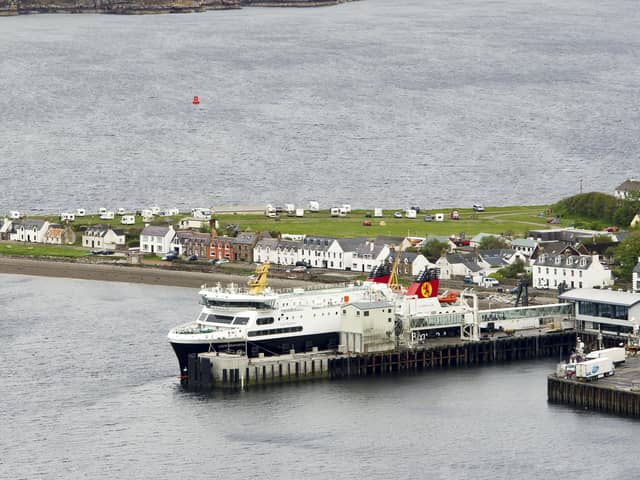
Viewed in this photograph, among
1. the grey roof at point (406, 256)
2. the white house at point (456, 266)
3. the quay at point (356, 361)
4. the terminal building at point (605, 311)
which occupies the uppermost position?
the grey roof at point (406, 256)

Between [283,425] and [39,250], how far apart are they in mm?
50825

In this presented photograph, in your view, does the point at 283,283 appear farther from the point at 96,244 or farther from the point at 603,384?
the point at 603,384

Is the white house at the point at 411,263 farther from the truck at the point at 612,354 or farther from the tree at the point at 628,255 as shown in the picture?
the truck at the point at 612,354

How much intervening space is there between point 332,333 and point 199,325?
6109 mm

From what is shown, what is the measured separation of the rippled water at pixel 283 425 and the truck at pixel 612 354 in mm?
2722

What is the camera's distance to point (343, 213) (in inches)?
5364

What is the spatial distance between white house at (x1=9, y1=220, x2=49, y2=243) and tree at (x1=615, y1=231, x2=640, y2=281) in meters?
40.3

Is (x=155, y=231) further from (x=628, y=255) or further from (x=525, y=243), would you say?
(x=628, y=255)

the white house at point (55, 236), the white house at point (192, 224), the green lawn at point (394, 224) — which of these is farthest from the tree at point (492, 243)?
the white house at point (55, 236)

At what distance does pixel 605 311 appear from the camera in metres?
92.7

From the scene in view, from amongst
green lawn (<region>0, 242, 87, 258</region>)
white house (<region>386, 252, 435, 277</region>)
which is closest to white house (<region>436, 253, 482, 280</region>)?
white house (<region>386, 252, 435, 277</region>)

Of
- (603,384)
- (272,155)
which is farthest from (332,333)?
(272,155)

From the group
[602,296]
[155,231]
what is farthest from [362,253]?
[602,296]

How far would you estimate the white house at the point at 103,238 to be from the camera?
126m
